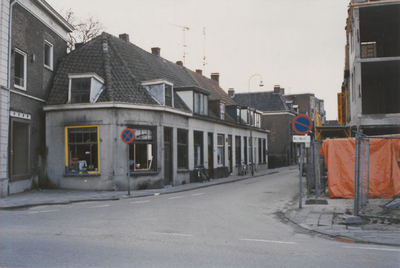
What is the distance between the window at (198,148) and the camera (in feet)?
86.9

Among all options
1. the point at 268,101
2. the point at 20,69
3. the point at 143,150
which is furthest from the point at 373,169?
the point at 268,101

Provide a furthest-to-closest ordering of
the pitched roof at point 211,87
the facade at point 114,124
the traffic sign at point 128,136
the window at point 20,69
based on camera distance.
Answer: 1. the pitched roof at point 211,87
2. the facade at point 114,124
3. the window at point 20,69
4. the traffic sign at point 128,136

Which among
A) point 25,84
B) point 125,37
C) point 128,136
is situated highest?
point 125,37

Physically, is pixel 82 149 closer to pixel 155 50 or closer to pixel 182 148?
pixel 182 148

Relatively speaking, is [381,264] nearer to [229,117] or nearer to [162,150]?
[162,150]

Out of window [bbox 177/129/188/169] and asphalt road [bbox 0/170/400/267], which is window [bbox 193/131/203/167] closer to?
window [bbox 177/129/188/169]

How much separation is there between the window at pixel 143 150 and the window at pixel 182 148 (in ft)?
10.5

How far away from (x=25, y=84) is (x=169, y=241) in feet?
43.8

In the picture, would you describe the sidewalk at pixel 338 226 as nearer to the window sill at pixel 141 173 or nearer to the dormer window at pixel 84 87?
the window sill at pixel 141 173

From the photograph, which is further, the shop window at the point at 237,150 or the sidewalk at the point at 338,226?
the shop window at the point at 237,150

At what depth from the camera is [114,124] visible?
19125mm

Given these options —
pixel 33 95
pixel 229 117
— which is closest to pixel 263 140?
pixel 229 117

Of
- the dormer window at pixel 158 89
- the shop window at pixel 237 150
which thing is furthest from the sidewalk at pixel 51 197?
the shop window at pixel 237 150

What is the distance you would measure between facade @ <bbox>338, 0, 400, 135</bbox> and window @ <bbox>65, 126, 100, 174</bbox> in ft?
43.1
